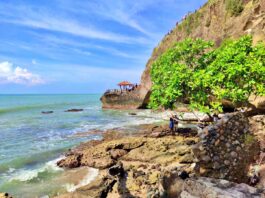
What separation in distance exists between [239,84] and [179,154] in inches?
180

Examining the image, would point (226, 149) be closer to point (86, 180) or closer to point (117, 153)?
point (86, 180)

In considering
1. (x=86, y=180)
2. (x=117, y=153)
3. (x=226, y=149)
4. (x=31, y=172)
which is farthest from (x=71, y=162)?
(x=226, y=149)

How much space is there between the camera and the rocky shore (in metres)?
5.04

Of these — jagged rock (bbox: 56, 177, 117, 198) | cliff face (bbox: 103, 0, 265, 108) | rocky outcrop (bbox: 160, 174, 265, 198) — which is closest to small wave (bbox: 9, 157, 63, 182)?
jagged rock (bbox: 56, 177, 117, 198)

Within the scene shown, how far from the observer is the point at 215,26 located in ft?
138

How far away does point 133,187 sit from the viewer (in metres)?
11.0

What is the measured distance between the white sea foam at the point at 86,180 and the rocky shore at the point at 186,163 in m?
0.35

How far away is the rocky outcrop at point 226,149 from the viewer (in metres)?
6.58

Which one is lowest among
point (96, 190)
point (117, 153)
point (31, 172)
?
point (31, 172)

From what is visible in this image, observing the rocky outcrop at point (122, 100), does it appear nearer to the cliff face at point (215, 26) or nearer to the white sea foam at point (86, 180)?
the cliff face at point (215, 26)

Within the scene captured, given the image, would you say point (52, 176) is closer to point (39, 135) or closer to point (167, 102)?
point (167, 102)

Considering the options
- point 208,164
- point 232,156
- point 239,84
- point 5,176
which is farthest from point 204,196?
point 5,176

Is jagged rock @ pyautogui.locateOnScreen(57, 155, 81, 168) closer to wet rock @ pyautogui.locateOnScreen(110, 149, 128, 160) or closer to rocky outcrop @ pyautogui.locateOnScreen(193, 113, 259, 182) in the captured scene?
wet rock @ pyautogui.locateOnScreen(110, 149, 128, 160)

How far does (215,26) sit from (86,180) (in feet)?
114
